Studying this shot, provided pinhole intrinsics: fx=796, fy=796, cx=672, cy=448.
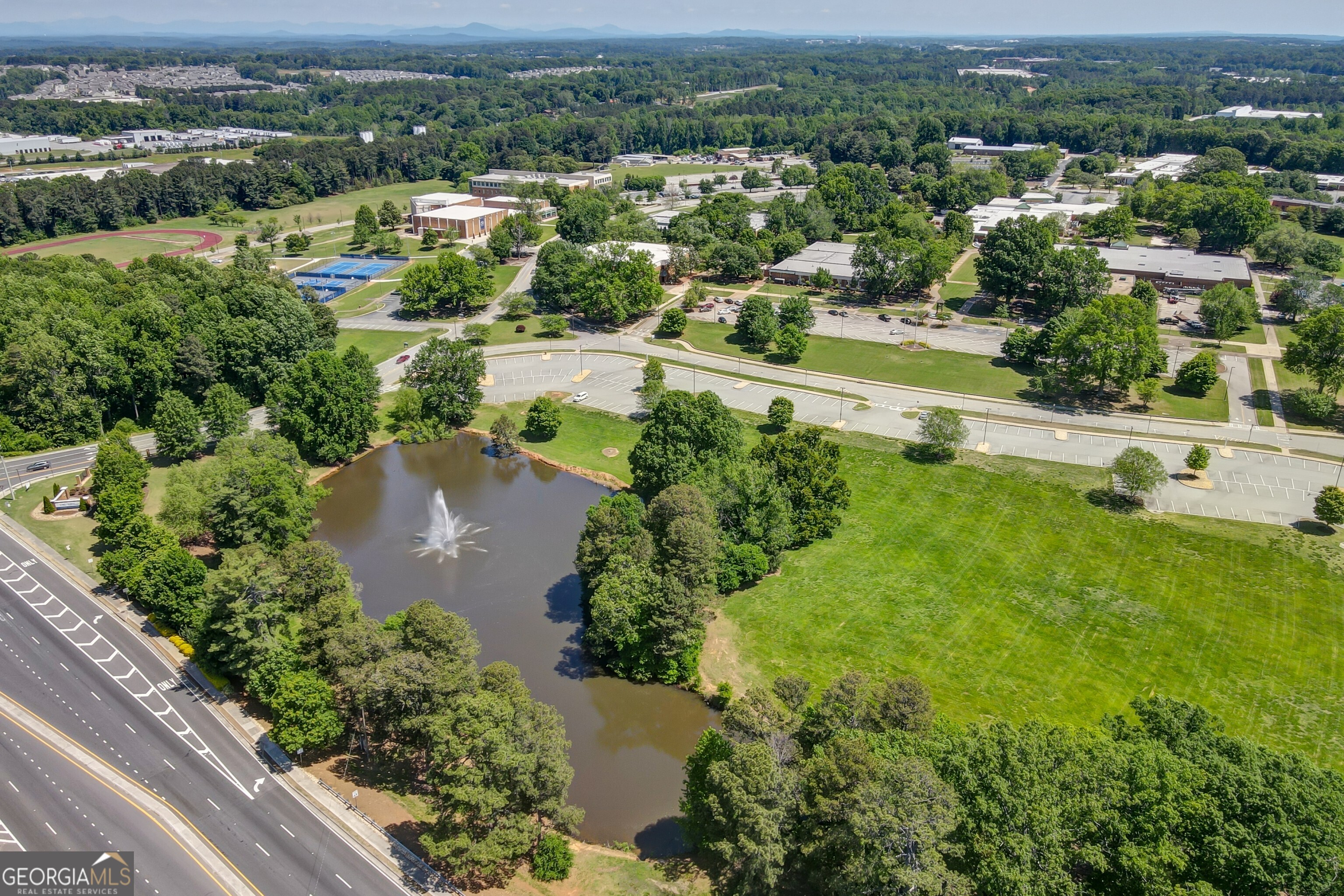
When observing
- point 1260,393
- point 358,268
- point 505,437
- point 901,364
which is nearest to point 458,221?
point 358,268

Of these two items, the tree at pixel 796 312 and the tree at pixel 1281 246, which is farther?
the tree at pixel 1281 246

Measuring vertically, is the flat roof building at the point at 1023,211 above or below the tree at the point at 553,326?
above

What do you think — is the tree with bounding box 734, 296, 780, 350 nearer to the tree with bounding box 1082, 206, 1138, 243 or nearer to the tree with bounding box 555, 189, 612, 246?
the tree with bounding box 555, 189, 612, 246

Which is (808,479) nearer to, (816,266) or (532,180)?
(816,266)

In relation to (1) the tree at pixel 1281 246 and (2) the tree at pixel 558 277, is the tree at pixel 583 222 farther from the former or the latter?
(1) the tree at pixel 1281 246

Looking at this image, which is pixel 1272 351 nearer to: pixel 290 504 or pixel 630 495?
pixel 630 495

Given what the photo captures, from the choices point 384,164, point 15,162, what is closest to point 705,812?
point 384,164

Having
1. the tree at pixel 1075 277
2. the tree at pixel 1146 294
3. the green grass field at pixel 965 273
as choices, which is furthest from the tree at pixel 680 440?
the green grass field at pixel 965 273
